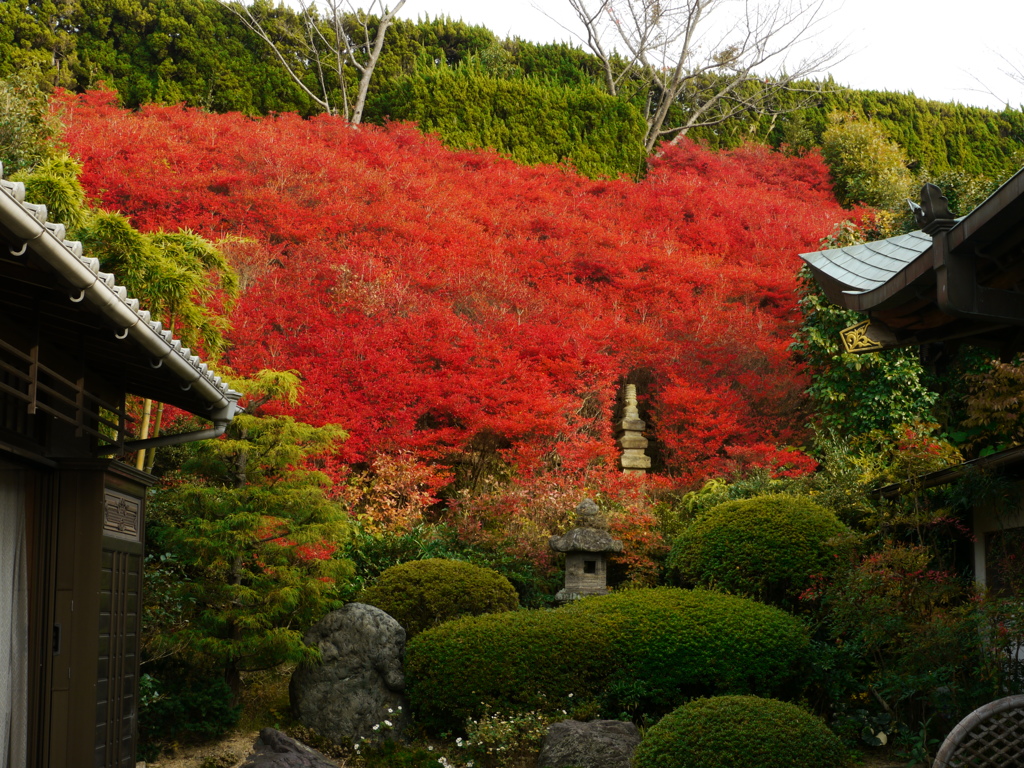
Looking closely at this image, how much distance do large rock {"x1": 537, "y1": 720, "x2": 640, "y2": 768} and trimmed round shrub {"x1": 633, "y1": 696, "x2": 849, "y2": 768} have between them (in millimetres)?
919

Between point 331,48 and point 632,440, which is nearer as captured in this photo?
point 632,440

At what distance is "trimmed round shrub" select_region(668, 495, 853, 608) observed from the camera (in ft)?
30.1

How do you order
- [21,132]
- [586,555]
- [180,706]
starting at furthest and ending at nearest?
[21,132], [586,555], [180,706]

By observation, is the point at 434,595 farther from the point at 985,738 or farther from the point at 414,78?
the point at 414,78

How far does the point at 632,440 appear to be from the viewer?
575 inches

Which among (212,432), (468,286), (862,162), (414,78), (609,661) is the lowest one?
(609,661)

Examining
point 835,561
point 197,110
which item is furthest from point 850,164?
point 835,561

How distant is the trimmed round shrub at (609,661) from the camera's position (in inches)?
333

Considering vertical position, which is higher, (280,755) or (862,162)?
(862,162)

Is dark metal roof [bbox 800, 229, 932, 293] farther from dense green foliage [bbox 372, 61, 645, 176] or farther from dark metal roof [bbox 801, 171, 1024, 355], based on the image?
dense green foliage [bbox 372, 61, 645, 176]

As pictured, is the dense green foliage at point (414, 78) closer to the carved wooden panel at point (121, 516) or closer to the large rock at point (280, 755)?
the large rock at point (280, 755)

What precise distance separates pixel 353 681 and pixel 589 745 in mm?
2401

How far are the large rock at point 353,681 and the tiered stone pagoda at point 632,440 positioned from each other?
625 centimetres

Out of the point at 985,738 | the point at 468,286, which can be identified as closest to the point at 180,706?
the point at 985,738
